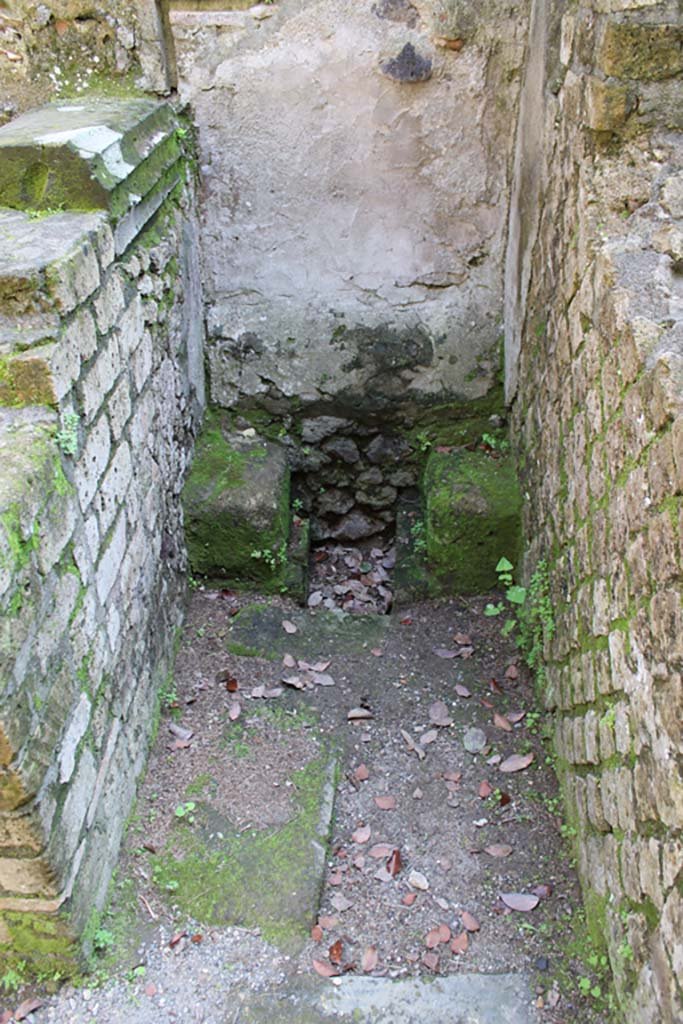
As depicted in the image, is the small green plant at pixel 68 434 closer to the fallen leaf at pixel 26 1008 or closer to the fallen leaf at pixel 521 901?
the fallen leaf at pixel 26 1008

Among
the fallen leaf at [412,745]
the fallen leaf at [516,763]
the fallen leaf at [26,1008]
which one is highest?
the fallen leaf at [516,763]

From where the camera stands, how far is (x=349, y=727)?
328 centimetres

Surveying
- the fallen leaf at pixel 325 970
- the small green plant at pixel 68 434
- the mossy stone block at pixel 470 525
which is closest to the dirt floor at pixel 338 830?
the fallen leaf at pixel 325 970

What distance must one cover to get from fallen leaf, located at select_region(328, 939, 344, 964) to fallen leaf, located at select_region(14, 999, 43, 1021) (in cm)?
82

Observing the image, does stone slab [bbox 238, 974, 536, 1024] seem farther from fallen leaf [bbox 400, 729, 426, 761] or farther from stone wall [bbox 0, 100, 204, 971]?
fallen leaf [bbox 400, 729, 426, 761]

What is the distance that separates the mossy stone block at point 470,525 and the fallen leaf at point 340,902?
155 centimetres

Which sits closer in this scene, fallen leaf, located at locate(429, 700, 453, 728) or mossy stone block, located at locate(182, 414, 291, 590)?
fallen leaf, located at locate(429, 700, 453, 728)

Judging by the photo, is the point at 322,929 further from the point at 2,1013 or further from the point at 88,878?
the point at 2,1013

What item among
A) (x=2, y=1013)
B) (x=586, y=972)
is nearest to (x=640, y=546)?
(x=586, y=972)

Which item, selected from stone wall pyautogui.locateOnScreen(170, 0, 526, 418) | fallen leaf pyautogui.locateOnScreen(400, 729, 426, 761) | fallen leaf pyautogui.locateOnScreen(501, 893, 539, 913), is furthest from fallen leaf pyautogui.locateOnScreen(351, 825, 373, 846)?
stone wall pyautogui.locateOnScreen(170, 0, 526, 418)

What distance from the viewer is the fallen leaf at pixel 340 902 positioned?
2.62 m

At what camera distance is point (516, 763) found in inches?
121

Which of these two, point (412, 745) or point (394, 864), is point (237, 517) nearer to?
point (412, 745)

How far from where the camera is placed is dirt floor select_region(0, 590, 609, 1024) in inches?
95.7
